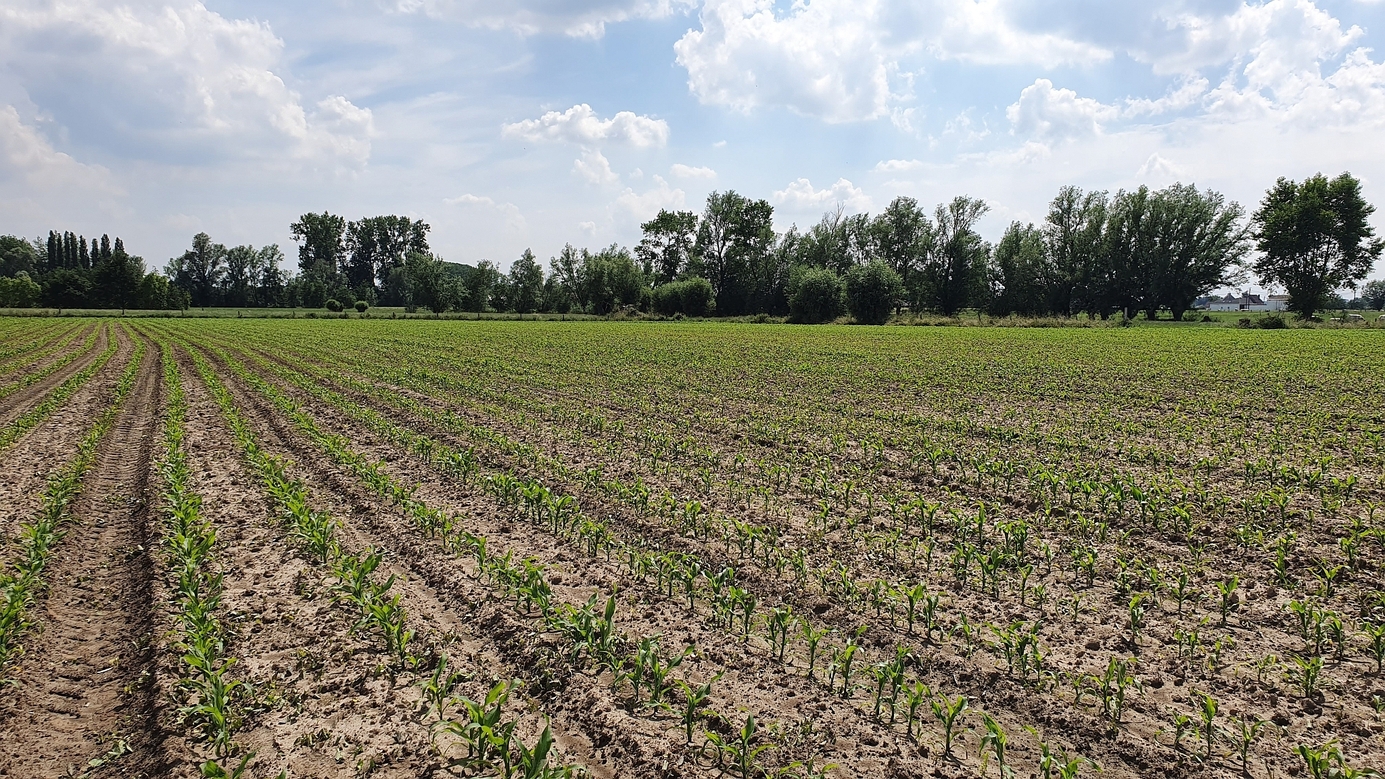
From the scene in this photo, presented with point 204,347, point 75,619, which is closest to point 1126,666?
point 75,619

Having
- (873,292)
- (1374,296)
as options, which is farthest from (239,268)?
(1374,296)

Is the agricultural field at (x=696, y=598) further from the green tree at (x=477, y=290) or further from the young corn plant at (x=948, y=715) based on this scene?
the green tree at (x=477, y=290)

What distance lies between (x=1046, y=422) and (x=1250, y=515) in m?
6.27

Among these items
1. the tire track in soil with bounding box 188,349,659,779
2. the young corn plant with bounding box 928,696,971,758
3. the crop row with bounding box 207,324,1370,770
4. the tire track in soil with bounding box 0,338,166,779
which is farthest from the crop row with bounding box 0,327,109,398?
the young corn plant with bounding box 928,696,971,758


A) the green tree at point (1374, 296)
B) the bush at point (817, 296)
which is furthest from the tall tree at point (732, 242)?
the green tree at point (1374, 296)

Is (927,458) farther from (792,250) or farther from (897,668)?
(792,250)

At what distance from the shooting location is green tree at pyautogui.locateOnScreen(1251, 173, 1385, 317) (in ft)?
215

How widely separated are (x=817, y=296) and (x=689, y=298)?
20011mm

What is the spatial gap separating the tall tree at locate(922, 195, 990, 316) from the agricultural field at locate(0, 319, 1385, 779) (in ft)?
252

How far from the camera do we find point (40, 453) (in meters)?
11.5

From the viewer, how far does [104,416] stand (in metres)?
14.8

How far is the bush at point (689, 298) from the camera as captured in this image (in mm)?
86750

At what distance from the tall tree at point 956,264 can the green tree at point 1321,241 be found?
29.2m

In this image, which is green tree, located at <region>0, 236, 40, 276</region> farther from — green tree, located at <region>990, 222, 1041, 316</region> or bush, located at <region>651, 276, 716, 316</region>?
green tree, located at <region>990, 222, 1041, 316</region>
